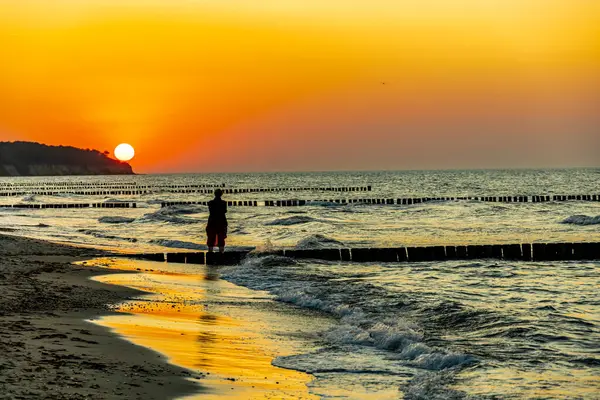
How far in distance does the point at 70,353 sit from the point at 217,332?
2922mm

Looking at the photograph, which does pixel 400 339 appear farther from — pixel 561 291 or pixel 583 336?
pixel 561 291

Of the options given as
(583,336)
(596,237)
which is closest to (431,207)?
(596,237)

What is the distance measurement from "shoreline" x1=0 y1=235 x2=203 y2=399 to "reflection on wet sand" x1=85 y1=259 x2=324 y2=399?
1.00ft

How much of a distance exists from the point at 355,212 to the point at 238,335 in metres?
48.4

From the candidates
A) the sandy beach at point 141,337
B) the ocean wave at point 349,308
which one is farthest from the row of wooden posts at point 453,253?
the sandy beach at point 141,337

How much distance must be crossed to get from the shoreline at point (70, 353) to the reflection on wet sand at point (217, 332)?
12.0 inches

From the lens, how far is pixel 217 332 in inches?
443

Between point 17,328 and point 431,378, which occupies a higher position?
point 17,328

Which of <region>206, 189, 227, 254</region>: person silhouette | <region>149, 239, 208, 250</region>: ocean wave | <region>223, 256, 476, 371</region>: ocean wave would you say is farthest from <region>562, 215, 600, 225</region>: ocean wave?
<region>206, 189, 227, 254</region>: person silhouette

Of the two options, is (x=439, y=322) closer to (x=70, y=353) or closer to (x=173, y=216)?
(x=70, y=353)

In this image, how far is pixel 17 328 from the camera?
31.6ft

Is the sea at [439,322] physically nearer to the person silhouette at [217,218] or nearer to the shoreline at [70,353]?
the person silhouette at [217,218]

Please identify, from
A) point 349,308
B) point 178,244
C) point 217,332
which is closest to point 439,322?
point 349,308

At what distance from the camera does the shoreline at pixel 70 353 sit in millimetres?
7195
